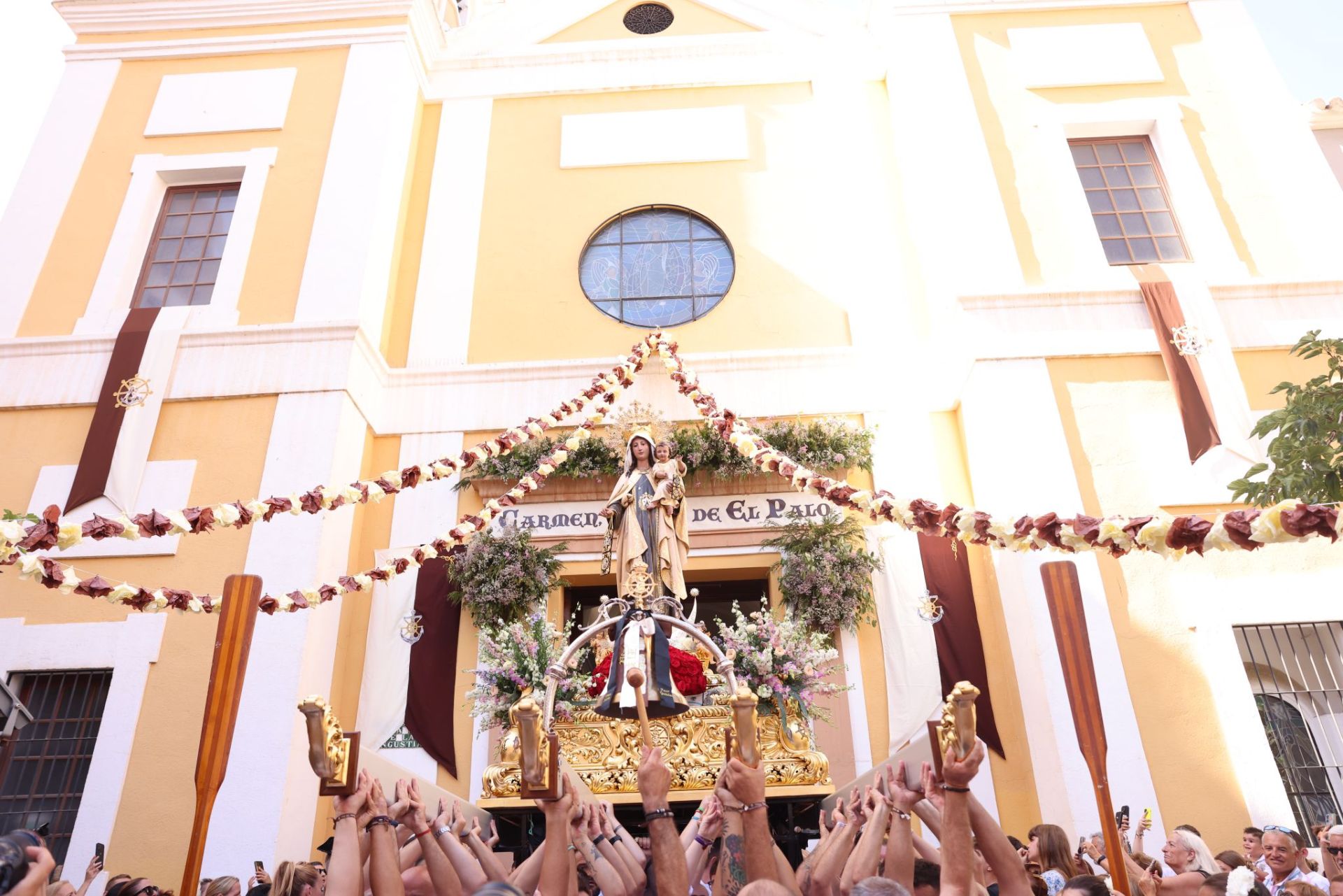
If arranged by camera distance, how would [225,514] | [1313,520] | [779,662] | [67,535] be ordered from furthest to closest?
[779,662] < [225,514] < [67,535] < [1313,520]

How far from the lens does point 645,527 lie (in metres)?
8.07

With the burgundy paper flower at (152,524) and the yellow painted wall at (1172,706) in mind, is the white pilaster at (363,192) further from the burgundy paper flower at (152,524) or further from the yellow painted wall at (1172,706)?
the yellow painted wall at (1172,706)

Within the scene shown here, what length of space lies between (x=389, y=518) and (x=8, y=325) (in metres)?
4.50

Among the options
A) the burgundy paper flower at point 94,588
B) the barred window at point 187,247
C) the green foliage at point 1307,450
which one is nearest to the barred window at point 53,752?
the burgundy paper flower at point 94,588

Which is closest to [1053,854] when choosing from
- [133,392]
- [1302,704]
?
[1302,704]

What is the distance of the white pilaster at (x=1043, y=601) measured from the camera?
298 inches

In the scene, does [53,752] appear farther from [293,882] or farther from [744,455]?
[744,455]

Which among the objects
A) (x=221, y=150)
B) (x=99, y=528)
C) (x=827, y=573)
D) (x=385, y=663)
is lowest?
(x=99, y=528)

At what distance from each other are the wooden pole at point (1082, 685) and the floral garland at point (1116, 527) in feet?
0.83

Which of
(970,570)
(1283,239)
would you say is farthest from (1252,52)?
(970,570)

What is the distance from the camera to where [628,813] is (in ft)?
22.7

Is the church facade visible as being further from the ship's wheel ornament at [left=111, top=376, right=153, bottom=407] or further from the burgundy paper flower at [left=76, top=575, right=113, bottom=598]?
the burgundy paper flower at [left=76, top=575, right=113, bottom=598]

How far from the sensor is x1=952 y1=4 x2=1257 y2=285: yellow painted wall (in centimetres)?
1024

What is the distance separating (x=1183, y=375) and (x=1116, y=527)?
506cm
